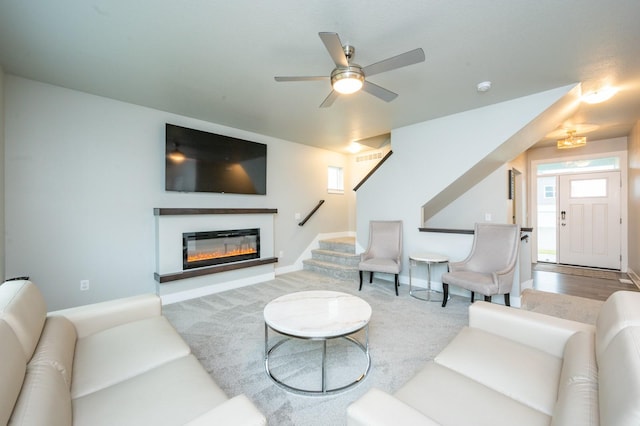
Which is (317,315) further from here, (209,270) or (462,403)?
(209,270)

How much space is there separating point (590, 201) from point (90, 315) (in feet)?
26.0

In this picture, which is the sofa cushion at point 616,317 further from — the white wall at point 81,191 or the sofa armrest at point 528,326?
the white wall at point 81,191

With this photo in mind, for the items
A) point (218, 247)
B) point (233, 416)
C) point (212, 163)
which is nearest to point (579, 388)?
point (233, 416)

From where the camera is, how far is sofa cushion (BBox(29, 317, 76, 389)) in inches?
46.3

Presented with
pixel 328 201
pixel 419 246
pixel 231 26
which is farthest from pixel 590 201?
pixel 231 26

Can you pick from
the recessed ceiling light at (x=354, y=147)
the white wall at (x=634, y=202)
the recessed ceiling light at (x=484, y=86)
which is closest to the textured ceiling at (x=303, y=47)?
the recessed ceiling light at (x=484, y=86)

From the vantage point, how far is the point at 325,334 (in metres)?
1.70

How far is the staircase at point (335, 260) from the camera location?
4.62 metres

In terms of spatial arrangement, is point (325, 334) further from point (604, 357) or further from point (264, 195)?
point (264, 195)

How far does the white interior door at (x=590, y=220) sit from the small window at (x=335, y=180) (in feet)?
15.4

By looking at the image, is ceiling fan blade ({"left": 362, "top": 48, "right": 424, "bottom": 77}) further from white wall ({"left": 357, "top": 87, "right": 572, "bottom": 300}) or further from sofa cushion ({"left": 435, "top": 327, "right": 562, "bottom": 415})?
white wall ({"left": 357, "top": 87, "right": 572, "bottom": 300})

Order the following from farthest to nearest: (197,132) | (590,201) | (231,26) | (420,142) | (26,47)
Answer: (590,201)
(420,142)
(197,132)
(26,47)
(231,26)

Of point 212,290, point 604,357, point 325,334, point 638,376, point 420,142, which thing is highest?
point 420,142

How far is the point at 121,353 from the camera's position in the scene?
1.49 metres
